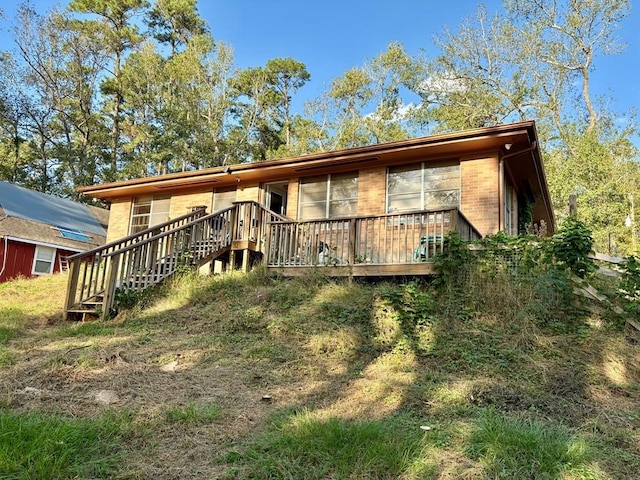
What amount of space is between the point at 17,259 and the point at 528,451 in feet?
62.0

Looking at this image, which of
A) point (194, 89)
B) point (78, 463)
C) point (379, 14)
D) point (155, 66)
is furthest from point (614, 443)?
point (155, 66)

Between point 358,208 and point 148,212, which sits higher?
point 148,212

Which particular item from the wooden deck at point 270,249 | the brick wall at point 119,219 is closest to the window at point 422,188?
the wooden deck at point 270,249

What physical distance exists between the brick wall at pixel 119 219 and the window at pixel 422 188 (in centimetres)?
889

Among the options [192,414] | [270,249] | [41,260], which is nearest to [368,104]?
[41,260]

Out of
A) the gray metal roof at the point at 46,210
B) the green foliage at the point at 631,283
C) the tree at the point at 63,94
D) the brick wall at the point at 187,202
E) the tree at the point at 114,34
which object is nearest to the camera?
the green foliage at the point at 631,283

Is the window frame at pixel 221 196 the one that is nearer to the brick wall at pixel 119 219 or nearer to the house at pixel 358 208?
the house at pixel 358 208

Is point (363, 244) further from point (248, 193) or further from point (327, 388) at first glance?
point (248, 193)

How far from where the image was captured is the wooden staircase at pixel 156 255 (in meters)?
8.22

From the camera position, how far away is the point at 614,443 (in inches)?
135

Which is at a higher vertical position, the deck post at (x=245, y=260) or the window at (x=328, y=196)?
the window at (x=328, y=196)

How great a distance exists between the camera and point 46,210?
20.1 meters

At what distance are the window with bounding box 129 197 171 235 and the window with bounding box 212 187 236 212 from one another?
1.82 meters

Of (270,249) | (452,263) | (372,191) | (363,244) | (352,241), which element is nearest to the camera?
(452,263)
